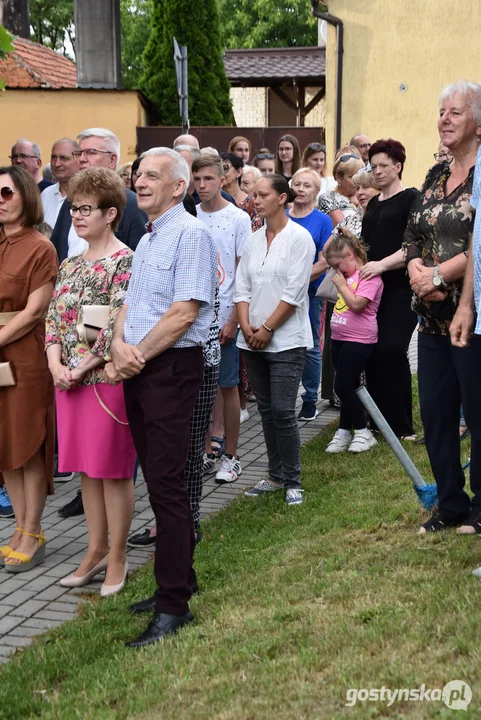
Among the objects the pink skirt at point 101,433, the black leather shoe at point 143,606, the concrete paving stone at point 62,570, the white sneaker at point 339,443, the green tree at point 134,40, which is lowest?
the white sneaker at point 339,443

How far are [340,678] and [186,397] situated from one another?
4.79 ft

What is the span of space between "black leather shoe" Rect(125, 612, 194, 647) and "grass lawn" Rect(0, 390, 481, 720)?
0.07m

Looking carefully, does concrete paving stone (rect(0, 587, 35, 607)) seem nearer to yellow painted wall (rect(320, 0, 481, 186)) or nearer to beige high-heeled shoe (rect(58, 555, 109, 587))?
beige high-heeled shoe (rect(58, 555, 109, 587))

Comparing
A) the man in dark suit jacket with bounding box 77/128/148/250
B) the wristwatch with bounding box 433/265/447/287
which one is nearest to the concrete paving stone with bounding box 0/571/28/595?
the man in dark suit jacket with bounding box 77/128/148/250

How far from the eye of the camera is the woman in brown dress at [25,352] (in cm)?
588

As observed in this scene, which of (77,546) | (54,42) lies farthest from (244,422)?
(54,42)

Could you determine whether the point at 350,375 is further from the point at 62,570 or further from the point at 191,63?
the point at 191,63

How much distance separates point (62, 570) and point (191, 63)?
73.8ft

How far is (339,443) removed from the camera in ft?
27.1

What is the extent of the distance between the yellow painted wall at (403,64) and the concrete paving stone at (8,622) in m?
20.7

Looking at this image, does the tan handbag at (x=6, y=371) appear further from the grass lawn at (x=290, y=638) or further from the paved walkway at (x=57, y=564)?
the grass lawn at (x=290, y=638)

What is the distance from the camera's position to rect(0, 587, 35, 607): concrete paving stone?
5324 mm


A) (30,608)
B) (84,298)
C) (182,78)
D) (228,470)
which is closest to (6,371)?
(84,298)

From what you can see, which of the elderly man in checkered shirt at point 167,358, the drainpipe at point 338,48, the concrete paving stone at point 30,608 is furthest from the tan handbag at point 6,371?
the drainpipe at point 338,48
